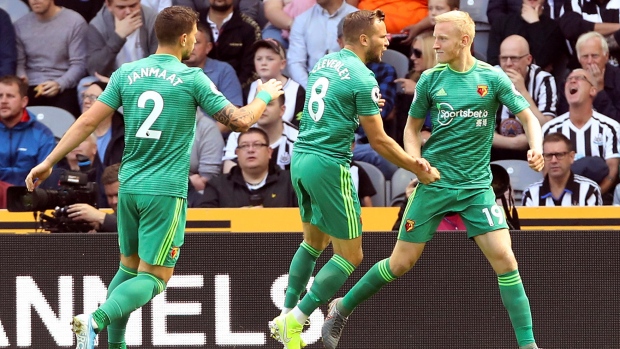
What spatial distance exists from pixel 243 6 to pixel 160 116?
4.87 metres

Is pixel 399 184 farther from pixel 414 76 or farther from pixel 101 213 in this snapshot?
pixel 101 213

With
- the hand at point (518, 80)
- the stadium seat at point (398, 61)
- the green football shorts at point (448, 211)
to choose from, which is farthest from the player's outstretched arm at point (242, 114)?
the hand at point (518, 80)

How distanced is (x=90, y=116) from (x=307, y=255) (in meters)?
1.74

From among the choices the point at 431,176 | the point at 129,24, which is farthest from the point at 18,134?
the point at 431,176

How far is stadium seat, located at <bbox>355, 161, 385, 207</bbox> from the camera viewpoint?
9.73 meters

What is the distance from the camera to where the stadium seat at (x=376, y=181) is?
9727 mm

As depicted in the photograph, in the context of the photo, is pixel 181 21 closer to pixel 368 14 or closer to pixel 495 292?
pixel 368 14

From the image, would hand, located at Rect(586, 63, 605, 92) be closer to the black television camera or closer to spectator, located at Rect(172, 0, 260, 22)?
spectator, located at Rect(172, 0, 260, 22)

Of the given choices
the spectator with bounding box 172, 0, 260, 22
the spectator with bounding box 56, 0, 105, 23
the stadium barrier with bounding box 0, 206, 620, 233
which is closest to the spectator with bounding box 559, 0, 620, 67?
the stadium barrier with bounding box 0, 206, 620, 233

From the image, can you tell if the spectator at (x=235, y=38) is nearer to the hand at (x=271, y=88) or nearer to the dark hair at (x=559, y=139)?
the dark hair at (x=559, y=139)

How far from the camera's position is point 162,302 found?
26.6 feet

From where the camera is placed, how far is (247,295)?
809 cm

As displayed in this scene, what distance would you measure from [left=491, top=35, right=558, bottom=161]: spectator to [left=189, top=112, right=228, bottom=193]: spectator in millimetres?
2660

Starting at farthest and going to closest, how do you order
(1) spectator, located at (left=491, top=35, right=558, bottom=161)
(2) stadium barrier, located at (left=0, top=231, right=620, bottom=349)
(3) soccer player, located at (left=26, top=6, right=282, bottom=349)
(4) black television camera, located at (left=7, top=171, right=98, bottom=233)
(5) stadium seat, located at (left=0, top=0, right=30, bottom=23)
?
(5) stadium seat, located at (left=0, top=0, right=30, bottom=23)
(1) spectator, located at (left=491, top=35, right=558, bottom=161)
(2) stadium barrier, located at (left=0, top=231, right=620, bottom=349)
(4) black television camera, located at (left=7, top=171, right=98, bottom=233)
(3) soccer player, located at (left=26, top=6, right=282, bottom=349)
